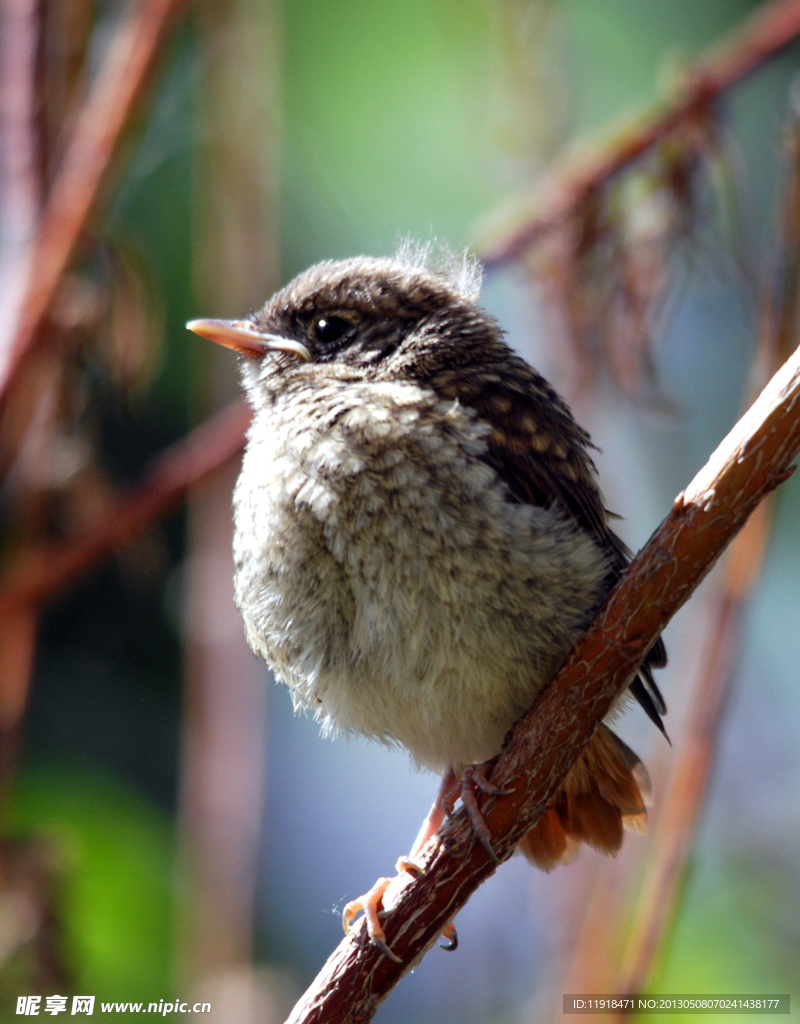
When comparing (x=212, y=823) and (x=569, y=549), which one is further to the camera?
(x=212, y=823)

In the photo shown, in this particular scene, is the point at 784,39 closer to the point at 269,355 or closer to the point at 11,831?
the point at 269,355

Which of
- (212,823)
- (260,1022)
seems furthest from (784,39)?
(260,1022)

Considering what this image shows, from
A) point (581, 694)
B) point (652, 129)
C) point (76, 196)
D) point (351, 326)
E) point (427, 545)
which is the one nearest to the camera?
point (581, 694)

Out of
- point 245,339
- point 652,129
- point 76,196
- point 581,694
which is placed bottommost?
point 581,694

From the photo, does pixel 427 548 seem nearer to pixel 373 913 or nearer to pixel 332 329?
pixel 373 913

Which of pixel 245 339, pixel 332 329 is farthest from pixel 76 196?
pixel 332 329
